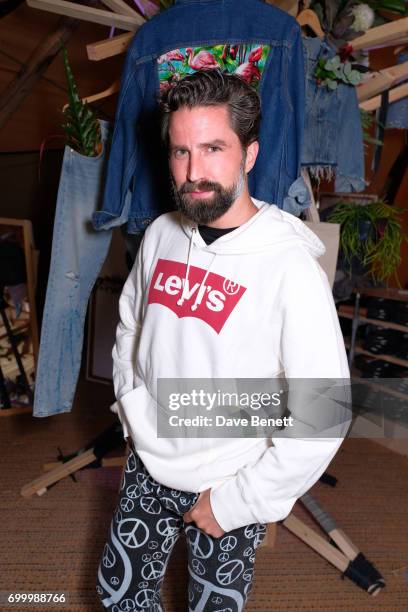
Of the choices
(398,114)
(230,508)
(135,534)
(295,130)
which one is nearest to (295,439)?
(230,508)

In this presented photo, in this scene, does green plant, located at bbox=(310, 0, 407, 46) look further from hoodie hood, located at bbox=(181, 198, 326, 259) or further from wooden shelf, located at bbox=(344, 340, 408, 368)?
wooden shelf, located at bbox=(344, 340, 408, 368)

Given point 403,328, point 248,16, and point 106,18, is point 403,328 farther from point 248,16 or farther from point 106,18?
point 106,18

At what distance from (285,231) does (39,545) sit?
1.41 meters

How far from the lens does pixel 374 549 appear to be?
6.16 ft

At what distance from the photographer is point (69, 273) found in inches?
64.0

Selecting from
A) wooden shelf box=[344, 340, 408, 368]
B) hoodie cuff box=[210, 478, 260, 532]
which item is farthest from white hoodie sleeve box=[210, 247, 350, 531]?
wooden shelf box=[344, 340, 408, 368]

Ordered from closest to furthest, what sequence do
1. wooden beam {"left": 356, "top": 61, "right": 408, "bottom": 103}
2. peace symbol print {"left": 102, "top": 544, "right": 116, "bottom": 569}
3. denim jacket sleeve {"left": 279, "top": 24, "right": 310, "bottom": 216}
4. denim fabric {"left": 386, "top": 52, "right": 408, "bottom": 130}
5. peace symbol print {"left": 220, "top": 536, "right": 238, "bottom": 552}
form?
1. peace symbol print {"left": 220, "top": 536, "right": 238, "bottom": 552}
2. peace symbol print {"left": 102, "top": 544, "right": 116, "bottom": 569}
3. denim jacket sleeve {"left": 279, "top": 24, "right": 310, "bottom": 216}
4. wooden beam {"left": 356, "top": 61, "right": 408, "bottom": 103}
5. denim fabric {"left": 386, "top": 52, "right": 408, "bottom": 130}

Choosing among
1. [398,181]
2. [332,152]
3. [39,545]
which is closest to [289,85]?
[332,152]

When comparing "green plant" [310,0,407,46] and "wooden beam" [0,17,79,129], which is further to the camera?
"wooden beam" [0,17,79,129]

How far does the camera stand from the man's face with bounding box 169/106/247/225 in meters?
0.98

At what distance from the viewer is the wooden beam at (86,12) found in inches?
53.3

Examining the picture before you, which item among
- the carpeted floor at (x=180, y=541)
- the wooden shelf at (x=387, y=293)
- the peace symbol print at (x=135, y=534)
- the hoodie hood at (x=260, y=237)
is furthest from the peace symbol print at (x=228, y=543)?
the wooden shelf at (x=387, y=293)

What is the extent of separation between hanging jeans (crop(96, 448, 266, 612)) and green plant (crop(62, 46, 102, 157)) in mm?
868

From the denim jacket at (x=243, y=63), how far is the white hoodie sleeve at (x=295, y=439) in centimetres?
40
